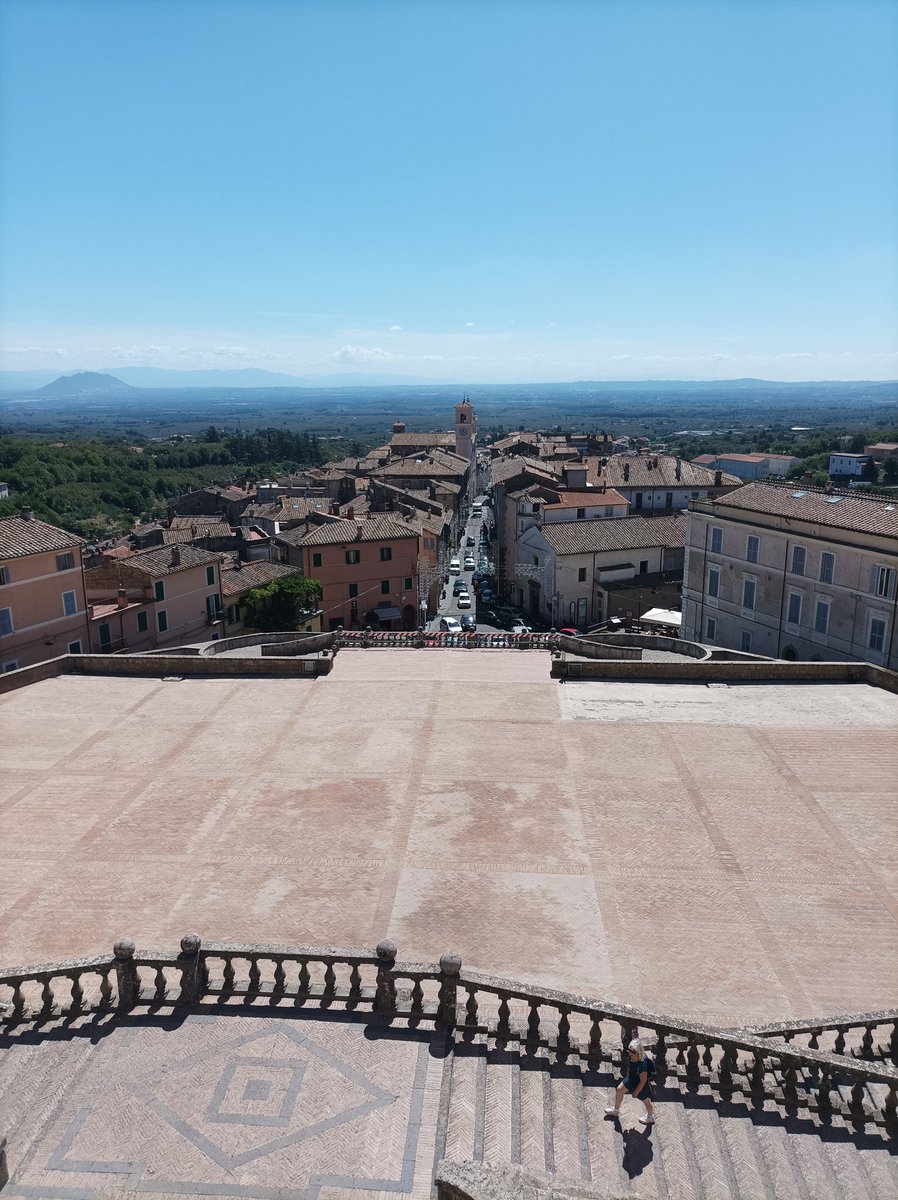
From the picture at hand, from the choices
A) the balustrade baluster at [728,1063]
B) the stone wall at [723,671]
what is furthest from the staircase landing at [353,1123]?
the stone wall at [723,671]

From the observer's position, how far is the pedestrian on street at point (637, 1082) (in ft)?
37.0

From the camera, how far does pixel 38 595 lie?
40.2m

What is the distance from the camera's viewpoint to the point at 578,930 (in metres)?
17.0

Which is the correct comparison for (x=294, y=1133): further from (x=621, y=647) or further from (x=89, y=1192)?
(x=621, y=647)

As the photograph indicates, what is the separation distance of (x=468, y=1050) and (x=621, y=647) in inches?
1003

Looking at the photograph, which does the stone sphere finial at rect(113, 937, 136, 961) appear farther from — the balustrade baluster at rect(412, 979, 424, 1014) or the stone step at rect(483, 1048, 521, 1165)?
the stone step at rect(483, 1048, 521, 1165)

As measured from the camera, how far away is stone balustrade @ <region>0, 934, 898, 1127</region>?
11.8 metres

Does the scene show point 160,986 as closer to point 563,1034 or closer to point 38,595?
point 563,1034

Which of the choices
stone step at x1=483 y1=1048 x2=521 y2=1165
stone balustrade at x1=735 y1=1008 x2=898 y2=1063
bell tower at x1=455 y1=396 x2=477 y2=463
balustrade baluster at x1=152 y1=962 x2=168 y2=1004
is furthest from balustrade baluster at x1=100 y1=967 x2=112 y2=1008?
bell tower at x1=455 y1=396 x2=477 y2=463

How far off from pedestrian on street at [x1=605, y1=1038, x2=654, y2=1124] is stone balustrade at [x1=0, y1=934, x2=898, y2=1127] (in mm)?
704

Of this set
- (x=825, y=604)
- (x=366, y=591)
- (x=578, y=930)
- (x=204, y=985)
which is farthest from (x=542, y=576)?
(x=204, y=985)

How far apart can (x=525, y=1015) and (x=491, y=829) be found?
24.3 ft

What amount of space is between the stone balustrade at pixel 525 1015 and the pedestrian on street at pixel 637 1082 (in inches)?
27.7

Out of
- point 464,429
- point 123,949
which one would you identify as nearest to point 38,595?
point 123,949
